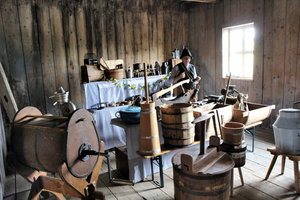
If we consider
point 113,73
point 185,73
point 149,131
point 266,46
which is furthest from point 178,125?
point 266,46

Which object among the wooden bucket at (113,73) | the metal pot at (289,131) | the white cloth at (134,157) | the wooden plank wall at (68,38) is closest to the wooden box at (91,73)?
the wooden bucket at (113,73)

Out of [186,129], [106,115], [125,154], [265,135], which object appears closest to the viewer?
[186,129]

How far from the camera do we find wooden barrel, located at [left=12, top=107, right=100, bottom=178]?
74.2 inches

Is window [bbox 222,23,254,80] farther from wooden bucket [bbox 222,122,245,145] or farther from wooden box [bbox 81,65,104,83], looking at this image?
wooden bucket [bbox 222,122,245,145]

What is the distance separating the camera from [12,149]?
2.20 metres

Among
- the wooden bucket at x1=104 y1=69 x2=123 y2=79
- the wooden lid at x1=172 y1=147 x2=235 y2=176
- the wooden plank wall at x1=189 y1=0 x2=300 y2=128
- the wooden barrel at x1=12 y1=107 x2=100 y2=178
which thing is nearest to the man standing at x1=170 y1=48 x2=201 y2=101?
the wooden bucket at x1=104 y1=69 x2=123 y2=79

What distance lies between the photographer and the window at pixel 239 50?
5383 mm

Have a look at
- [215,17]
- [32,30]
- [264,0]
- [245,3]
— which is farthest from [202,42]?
[32,30]

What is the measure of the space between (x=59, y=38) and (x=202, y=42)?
366 centimetres

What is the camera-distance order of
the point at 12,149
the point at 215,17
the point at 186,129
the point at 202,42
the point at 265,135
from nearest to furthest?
the point at 12,149, the point at 186,129, the point at 265,135, the point at 215,17, the point at 202,42

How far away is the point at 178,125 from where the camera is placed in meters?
2.62

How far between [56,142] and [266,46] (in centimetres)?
456

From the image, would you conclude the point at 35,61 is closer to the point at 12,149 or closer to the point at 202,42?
the point at 12,149

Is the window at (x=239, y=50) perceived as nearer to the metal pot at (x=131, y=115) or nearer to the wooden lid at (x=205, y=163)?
the metal pot at (x=131, y=115)
